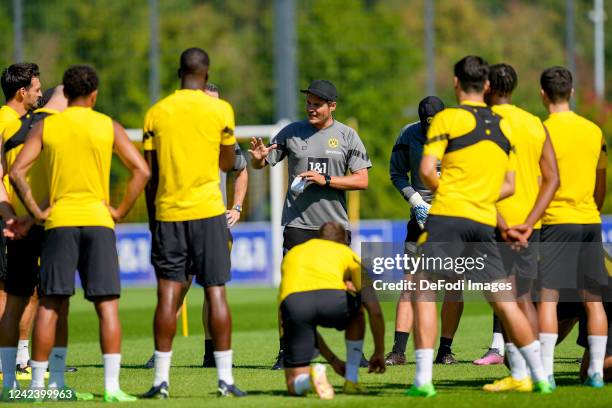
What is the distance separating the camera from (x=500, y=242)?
9047 millimetres

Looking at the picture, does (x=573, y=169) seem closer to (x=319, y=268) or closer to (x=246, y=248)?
(x=319, y=268)

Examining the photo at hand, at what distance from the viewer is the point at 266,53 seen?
115ft

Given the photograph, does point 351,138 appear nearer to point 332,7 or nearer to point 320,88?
point 320,88

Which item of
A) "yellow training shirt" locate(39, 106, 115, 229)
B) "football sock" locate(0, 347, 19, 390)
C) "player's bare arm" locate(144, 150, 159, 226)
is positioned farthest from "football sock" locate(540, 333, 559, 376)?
"football sock" locate(0, 347, 19, 390)

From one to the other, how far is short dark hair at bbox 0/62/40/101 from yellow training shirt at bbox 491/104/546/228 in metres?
3.83

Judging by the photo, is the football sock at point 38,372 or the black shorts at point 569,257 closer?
the football sock at point 38,372

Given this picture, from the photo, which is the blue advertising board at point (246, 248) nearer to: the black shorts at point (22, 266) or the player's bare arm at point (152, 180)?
the black shorts at point (22, 266)

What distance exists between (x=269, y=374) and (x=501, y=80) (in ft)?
10.5

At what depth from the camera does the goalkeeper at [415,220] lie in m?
11.4

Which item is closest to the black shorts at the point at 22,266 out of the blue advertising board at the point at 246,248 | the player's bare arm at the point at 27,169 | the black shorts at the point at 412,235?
the player's bare arm at the point at 27,169

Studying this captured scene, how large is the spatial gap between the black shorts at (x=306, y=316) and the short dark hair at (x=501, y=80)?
1885mm

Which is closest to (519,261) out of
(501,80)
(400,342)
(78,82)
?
(501,80)

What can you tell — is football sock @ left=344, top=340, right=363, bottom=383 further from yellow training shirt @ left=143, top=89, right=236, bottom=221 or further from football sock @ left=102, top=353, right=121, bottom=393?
football sock @ left=102, top=353, right=121, bottom=393

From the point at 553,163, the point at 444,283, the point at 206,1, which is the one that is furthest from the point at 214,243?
the point at 206,1
